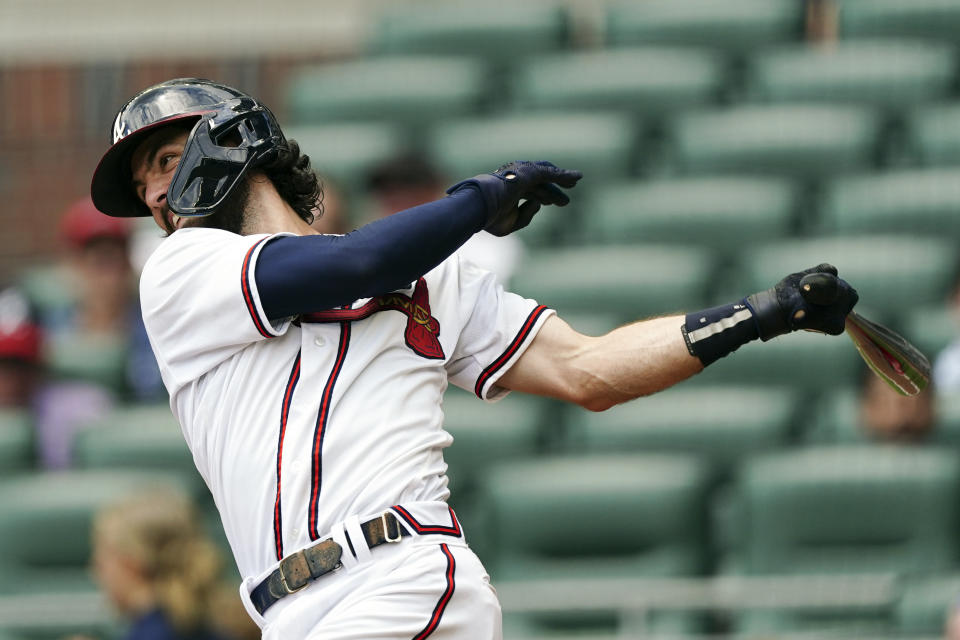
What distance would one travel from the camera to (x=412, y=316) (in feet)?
7.93

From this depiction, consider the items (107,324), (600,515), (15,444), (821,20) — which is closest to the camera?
(600,515)

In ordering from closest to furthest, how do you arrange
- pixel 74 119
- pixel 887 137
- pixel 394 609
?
pixel 394 609 < pixel 887 137 < pixel 74 119

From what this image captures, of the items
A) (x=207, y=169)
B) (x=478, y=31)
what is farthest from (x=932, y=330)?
(x=207, y=169)

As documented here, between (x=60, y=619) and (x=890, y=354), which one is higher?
(x=890, y=354)

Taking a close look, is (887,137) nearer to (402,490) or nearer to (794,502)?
(794,502)

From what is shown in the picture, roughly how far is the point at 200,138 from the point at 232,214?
0.46 ft

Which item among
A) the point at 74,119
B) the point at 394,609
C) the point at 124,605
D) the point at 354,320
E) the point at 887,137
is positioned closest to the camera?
the point at 394,609

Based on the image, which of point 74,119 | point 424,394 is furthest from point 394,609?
point 74,119

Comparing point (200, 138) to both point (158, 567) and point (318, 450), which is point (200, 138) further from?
point (158, 567)

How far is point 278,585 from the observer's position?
227 cm

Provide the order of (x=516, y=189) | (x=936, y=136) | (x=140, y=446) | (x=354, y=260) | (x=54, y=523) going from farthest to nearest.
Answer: (x=936, y=136), (x=140, y=446), (x=54, y=523), (x=516, y=189), (x=354, y=260)

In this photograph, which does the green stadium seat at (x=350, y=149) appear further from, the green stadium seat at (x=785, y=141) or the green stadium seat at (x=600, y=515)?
the green stadium seat at (x=600, y=515)

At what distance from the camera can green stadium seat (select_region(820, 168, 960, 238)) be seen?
5363 mm

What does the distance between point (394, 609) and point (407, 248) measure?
52 cm
